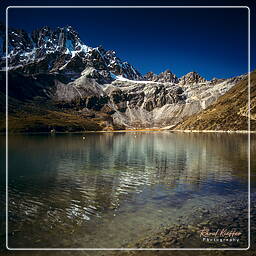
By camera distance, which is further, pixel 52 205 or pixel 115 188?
pixel 115 188

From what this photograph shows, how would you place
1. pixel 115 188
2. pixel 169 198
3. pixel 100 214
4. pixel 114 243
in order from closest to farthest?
pixel 114 243, pixel 100 214, pixel 169 198, pixel 115 188

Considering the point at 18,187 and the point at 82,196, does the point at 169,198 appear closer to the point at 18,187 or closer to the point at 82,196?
the point at 82,196

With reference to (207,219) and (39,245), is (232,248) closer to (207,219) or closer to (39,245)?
(207,219)

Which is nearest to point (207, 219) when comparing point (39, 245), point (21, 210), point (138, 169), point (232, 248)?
point (232, 248)

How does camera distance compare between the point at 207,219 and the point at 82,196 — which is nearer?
the point at 207,219

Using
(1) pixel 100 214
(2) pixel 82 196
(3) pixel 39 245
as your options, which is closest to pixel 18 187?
(2) pixel 82 196

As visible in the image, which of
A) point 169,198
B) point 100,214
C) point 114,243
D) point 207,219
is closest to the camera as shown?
point 114,243

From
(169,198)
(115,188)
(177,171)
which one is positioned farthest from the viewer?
(177,171)

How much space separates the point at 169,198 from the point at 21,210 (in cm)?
1671

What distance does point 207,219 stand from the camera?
80.0ft

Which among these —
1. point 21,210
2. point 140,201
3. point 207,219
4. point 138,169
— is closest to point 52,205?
point 21,210

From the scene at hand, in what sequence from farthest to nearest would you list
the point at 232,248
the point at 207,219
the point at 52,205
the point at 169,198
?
the point at 169,198
the point at 52,205
the point at 207,219
the point at 232,248

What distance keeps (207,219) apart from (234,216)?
268cm

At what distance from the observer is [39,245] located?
19906 millimetres
